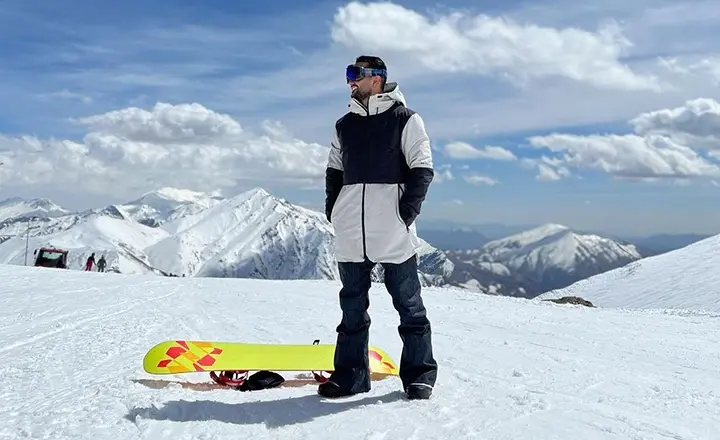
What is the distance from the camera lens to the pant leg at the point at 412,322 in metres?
4.95

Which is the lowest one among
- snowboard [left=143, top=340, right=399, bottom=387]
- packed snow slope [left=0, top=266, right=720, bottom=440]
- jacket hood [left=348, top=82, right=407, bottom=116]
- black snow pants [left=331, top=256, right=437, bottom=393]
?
packed snow slope [left=0, top=266, right=720, bottom=440]

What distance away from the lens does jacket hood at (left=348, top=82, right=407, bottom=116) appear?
498 centimetres

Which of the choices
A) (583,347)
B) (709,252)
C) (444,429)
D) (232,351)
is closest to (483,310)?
(583,347)

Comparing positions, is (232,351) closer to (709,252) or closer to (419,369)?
(419,369)

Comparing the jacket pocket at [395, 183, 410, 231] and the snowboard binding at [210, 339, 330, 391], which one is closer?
the jacket pocket at [395, 183, 410, 231]

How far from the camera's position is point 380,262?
4945 mm

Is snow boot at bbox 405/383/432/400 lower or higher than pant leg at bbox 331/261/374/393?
lower

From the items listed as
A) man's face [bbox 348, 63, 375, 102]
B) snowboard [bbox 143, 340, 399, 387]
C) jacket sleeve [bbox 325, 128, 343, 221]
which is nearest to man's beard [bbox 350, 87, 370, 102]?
man's face [bbox 348, 63, 375, 102]

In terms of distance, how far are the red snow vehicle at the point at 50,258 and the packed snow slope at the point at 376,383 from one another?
25.3 meters

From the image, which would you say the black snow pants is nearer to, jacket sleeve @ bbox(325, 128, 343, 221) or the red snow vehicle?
jacket sleeve @ bbox(325, 128, 343, 221)

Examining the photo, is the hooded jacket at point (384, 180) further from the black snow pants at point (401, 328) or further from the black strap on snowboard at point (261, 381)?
the black strap on snowboard at point (261, 381)

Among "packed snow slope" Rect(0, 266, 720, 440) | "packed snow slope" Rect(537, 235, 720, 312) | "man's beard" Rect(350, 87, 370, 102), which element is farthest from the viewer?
"packed snow slope" Rect(537, 235, 720, 312)

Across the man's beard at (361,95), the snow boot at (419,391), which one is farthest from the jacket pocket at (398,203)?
the snow boot at (419,391)

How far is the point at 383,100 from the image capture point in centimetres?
499
